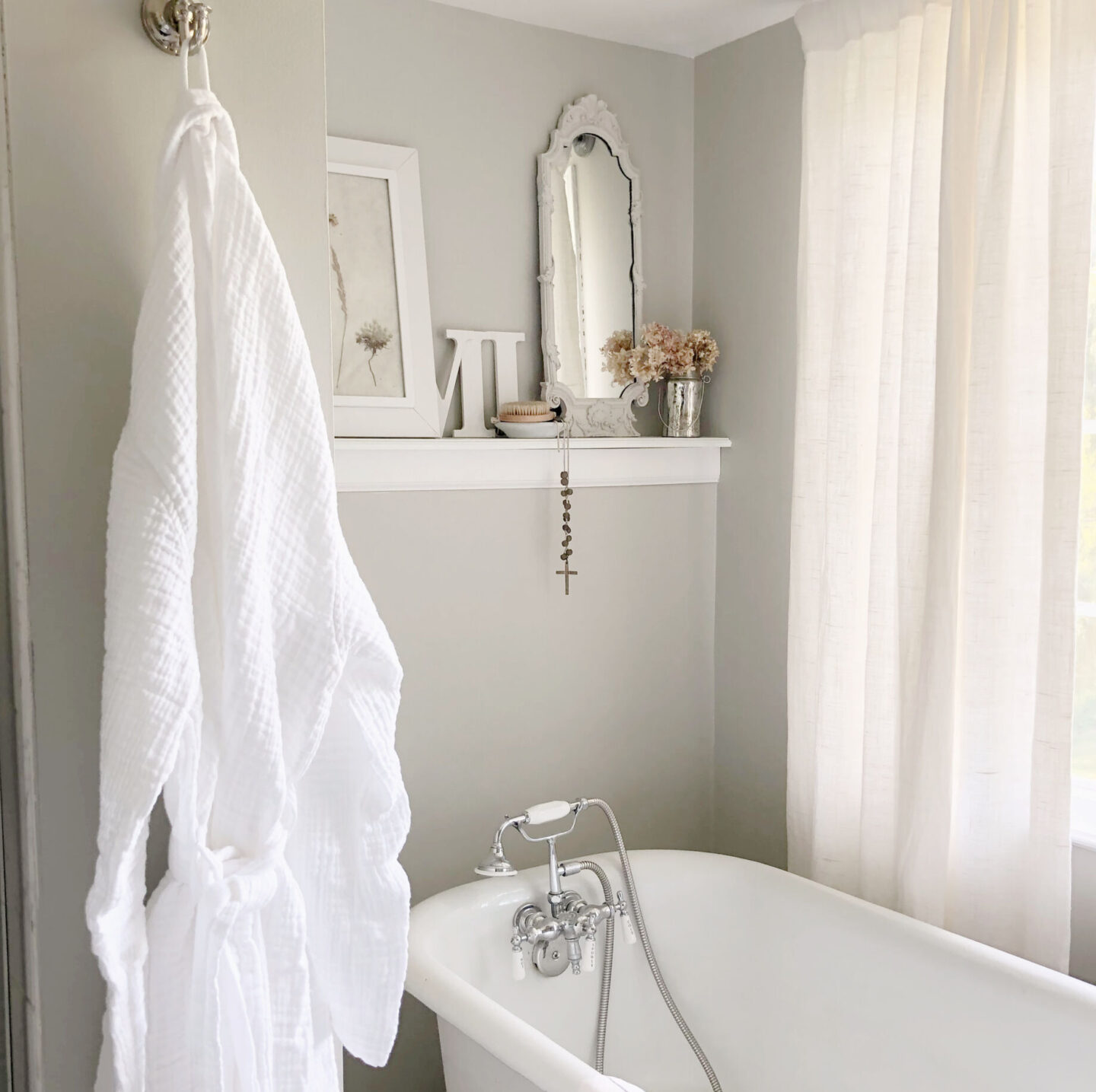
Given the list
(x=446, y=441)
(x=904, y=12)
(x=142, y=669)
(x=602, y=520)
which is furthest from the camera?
(x=602, y=520)

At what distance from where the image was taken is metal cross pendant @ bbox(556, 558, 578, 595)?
248cm

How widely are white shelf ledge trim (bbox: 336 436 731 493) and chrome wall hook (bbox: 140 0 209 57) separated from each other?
3.89 feet

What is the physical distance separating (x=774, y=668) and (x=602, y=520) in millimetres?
534

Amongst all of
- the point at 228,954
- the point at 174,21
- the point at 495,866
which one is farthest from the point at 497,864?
the point at 174,21

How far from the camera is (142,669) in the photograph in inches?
38.0

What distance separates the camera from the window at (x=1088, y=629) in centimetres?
208

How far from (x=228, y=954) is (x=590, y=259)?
1.91 m

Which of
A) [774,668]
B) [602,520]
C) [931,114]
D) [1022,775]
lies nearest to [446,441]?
[602,520]

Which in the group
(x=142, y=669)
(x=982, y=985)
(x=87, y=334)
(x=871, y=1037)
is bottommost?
(x=871, y=1037)

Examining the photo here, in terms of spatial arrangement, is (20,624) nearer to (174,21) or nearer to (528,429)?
(174,21)

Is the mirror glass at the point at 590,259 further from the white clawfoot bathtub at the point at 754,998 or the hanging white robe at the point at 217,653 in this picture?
the hanging white robe at the point at 217,653

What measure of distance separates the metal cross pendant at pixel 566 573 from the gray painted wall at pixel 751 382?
435 millimetres

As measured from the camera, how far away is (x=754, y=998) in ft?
7.20

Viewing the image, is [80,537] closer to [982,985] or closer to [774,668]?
[982,985]
